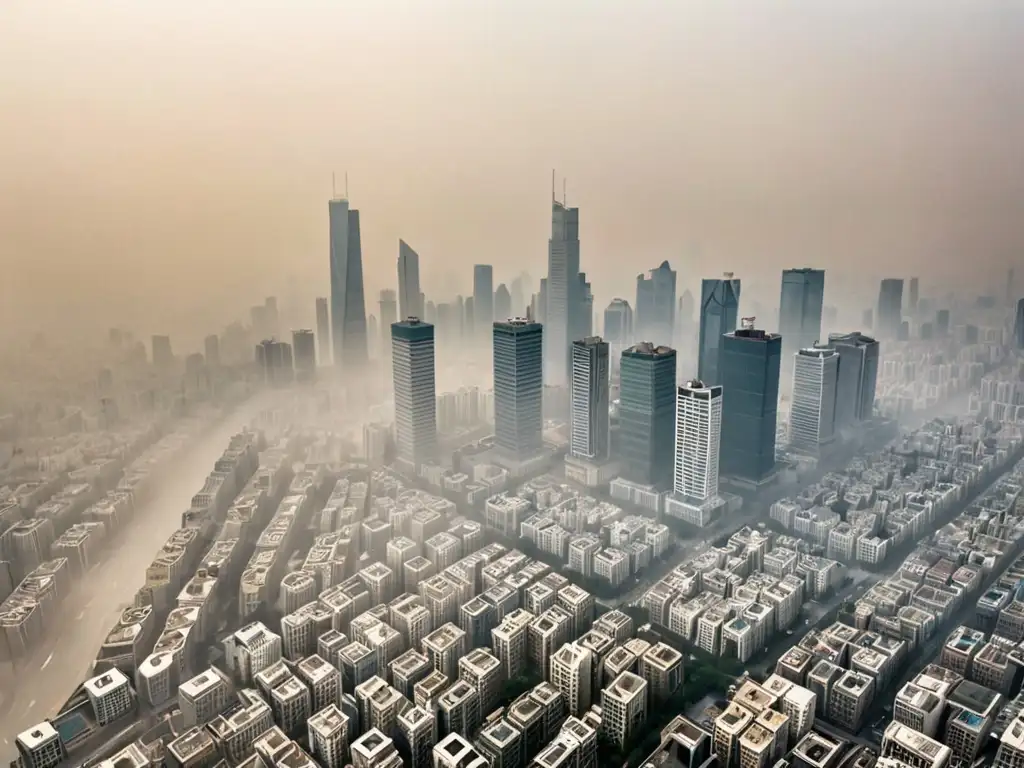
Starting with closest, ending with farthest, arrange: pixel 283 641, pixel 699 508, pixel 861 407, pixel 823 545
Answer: pixel 283 641, pixel 823 545, pixel 699 508, pixel 861 407

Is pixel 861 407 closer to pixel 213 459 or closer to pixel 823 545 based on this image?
pixel 823 545

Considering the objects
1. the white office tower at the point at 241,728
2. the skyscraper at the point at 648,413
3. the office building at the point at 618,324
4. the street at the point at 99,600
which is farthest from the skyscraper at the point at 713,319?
the white office tower at the point at 241,728

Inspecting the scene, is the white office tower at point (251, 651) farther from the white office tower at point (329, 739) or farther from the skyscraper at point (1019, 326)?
the skyscraper at point (1019, 326)

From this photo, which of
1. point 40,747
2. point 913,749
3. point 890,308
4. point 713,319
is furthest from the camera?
point 713,319

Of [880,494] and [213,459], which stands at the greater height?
[213,459]

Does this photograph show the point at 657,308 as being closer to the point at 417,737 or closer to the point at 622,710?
the point at 622,710

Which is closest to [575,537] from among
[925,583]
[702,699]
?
[702,699]

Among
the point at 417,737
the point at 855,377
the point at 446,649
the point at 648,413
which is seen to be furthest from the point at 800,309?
the point at 417,737
